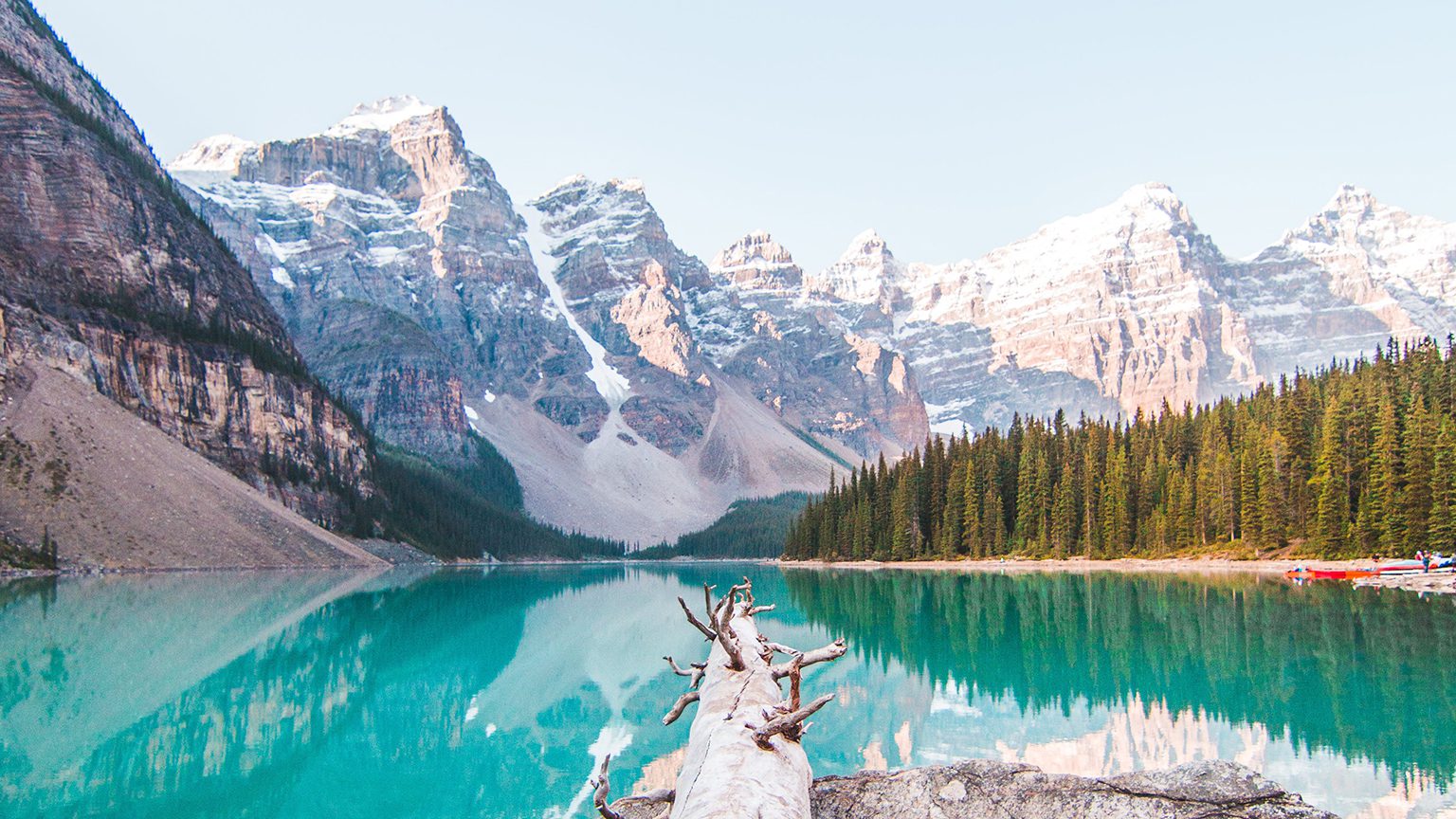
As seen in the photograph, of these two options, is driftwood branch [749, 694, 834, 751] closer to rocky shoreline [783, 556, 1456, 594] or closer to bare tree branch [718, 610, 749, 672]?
bare tree branch [718, 610, 749, 672]

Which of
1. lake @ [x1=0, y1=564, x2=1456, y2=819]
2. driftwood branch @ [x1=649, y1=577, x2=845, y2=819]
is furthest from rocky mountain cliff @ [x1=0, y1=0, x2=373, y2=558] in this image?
driftwood branch @ [x1=649, y1=577, x2=845, y2=819]

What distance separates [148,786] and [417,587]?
6249cm

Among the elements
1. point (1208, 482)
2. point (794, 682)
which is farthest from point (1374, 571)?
point (794, 682)

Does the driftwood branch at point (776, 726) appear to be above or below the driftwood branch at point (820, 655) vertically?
below

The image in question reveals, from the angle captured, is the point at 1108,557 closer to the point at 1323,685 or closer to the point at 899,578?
the point at 899,578

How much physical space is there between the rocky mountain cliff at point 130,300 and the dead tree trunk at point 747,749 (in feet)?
262

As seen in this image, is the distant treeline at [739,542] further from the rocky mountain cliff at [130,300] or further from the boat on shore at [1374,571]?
the boat on shore at [1374,571]

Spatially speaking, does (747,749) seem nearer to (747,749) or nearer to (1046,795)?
(747,749)

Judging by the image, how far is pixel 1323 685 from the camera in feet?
62.2

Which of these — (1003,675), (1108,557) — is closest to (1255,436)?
(1108,557)

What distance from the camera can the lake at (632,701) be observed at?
47.6 feet

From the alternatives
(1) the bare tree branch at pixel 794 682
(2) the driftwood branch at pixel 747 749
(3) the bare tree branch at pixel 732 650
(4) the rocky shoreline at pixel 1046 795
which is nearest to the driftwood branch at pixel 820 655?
(2) the driftwood branch at pixel 747 749

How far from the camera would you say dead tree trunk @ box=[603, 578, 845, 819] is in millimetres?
6547

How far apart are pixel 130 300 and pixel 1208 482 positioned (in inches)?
4369
